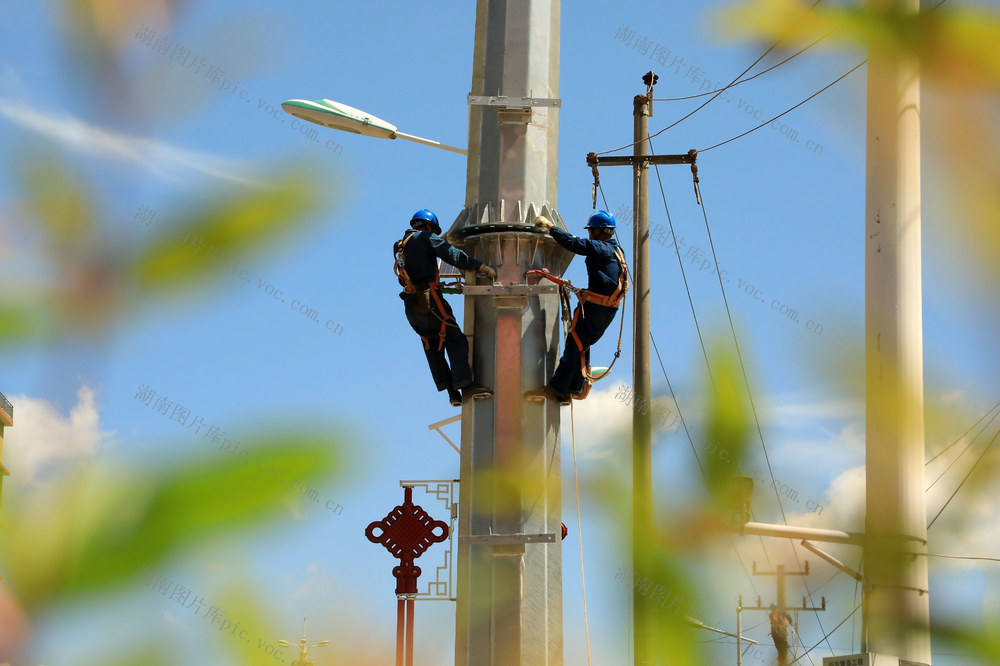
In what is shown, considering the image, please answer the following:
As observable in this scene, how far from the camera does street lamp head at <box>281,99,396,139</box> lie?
275 inches

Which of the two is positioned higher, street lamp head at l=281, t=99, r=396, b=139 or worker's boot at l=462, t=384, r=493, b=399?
street lamp head at l=281, t=99, r=396, b=139

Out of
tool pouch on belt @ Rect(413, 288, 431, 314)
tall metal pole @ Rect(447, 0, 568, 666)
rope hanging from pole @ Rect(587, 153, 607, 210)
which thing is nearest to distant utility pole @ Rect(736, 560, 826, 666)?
tall metal pole @ Rect(447, 0, 568, 666)

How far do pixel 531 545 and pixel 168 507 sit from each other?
21.4 feet

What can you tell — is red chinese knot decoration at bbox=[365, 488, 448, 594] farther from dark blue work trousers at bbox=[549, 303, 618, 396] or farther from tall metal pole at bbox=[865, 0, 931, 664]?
tall metal pole at bbox=[865, 0, 931, 664]

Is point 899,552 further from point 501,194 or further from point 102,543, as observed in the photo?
point 501,194

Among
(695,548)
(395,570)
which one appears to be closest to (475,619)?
(395,570)

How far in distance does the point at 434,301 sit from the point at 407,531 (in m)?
1.91

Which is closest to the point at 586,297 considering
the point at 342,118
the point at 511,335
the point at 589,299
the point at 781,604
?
the point at 589,299

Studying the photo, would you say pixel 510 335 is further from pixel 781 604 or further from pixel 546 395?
pixel 781 604

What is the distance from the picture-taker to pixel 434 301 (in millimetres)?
8172

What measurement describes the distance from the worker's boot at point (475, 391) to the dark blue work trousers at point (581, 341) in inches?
17.3

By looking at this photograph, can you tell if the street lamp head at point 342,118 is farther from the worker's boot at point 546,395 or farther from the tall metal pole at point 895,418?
the tall metal pole at point 895,418

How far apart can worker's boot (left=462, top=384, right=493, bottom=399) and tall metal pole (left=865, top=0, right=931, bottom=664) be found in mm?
6499

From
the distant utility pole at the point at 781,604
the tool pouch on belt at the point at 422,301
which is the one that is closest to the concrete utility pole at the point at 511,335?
the tool pouch on belt at the point at 422,301
